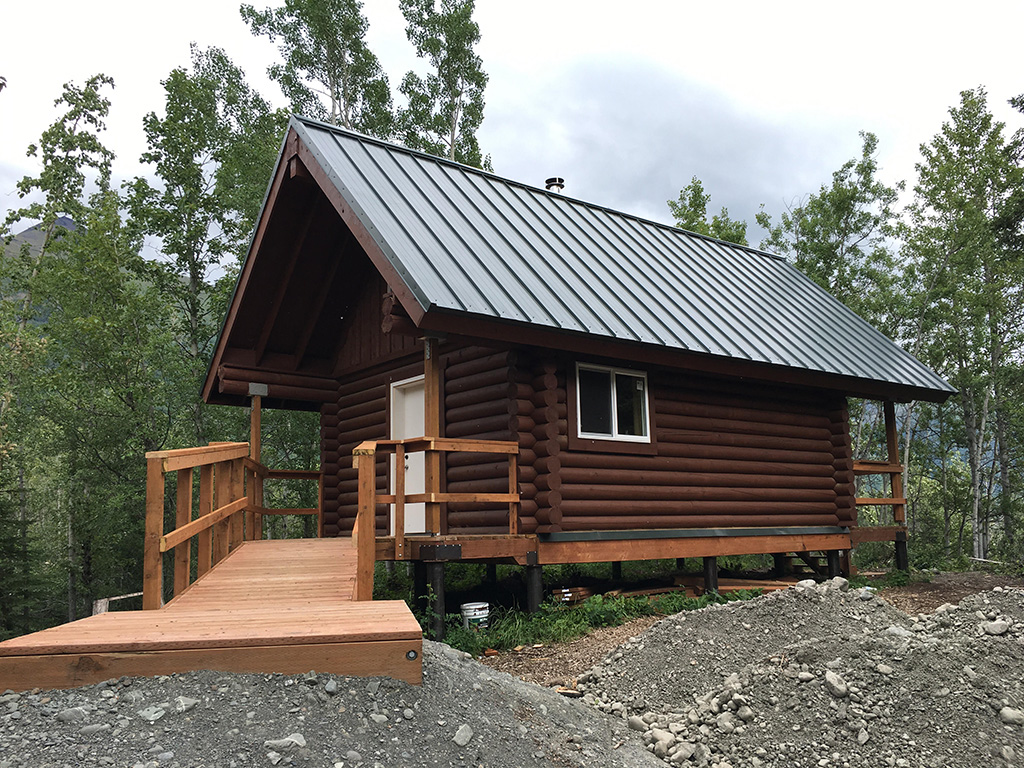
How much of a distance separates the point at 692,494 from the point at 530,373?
11.0 ft

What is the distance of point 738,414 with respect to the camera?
1277 centimetres

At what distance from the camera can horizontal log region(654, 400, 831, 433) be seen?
1180 centimetres

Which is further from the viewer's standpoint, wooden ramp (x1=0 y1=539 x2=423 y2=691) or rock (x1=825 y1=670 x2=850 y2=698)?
rock (x1=825 y1=670 x2=850 y2=698)

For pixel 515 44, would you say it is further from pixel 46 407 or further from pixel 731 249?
pixel 46 407

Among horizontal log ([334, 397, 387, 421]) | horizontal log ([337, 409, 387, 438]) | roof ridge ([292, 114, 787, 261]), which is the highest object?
roof ridge ([292, 114, 787, 261])


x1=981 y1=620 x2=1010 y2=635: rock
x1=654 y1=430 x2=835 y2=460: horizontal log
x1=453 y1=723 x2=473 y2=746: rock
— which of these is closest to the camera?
x1=453 y1=723 x2=473 y2=746: rock

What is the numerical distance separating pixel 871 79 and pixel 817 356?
22745 mm

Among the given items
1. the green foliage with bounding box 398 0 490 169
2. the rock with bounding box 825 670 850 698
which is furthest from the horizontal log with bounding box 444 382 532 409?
the green foliage with bounding box 398 0 490 169

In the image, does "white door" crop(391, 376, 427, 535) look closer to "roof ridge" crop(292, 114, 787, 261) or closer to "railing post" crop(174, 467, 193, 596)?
"roof ridge" crop(292, 114, 787, 261)

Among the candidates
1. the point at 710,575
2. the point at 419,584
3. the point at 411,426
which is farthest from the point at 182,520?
the point at 710,575

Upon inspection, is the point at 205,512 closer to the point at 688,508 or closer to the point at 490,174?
the point at 688,508

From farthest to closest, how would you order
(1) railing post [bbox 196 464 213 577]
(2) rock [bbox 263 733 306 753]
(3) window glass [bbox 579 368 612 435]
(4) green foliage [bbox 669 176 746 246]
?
(4) green foliage [bbox 669 176 746 246]
(3) window glass [bbox 579 368 612 435]
(1) railing post [bbox 196 464 213 577]
(2) rock [bbox 263 733 306 753]

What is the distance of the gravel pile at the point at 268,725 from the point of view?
3559mm

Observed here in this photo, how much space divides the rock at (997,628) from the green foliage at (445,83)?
24.4 m
